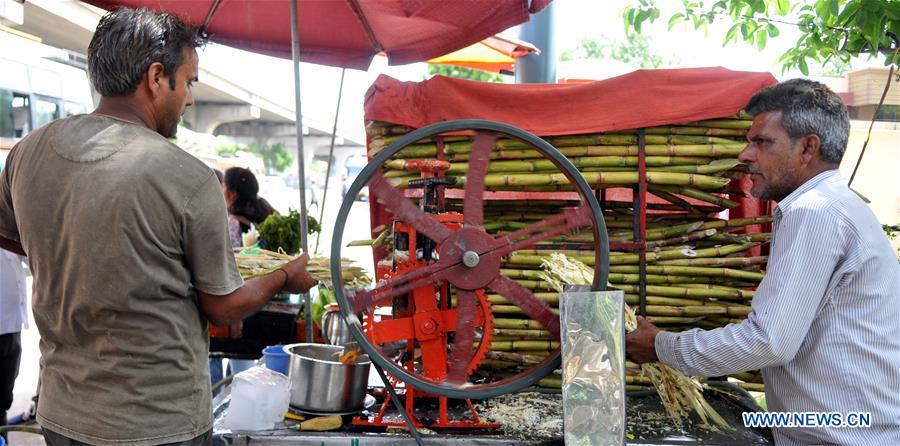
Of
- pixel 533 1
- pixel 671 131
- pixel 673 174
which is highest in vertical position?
pixel 533 1

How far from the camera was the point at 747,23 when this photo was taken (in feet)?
12.9

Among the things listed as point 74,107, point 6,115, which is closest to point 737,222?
point 6,115

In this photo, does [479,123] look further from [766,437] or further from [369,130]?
[766,437]

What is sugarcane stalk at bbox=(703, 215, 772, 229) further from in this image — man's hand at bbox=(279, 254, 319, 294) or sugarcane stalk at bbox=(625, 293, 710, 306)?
man's hand at bbox=(279, 254, 319, 294)

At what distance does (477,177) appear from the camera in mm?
2137

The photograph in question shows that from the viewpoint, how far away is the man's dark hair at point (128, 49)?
177cm

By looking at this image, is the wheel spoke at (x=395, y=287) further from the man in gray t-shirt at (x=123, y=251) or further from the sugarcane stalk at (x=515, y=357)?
the sugarcane stalk at (x=515, y=357)

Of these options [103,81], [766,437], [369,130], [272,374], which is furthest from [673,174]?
[103,81]

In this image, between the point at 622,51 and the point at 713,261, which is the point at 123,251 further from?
the point at 622,51

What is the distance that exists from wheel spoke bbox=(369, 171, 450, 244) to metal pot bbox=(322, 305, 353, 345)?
1.34 meters

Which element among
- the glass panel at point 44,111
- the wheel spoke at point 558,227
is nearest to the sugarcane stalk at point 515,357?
the wheel spoke at point 558,227

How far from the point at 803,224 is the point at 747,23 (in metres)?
2.45

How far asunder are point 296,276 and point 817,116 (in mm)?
1654

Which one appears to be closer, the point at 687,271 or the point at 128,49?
the point at 128,49
